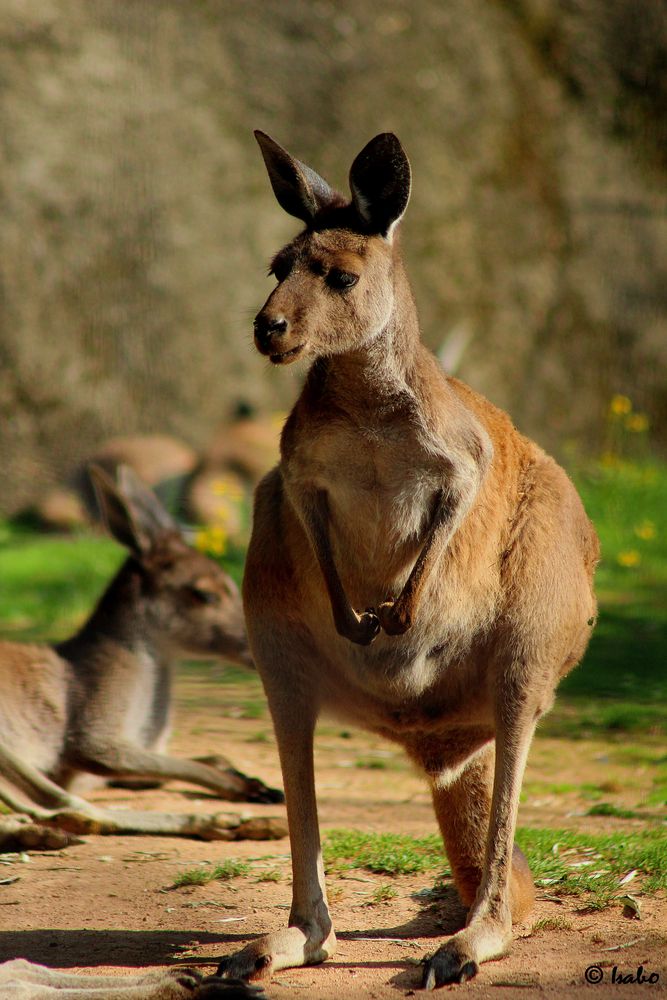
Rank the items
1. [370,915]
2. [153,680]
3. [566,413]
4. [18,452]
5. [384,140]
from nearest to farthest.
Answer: [384,140]
[370,915]
[153,680]
[18,452]
[566,413]

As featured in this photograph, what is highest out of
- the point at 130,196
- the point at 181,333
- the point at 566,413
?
the point at 130,196

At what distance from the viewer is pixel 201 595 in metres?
4.99

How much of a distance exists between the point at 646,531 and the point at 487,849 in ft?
17.6

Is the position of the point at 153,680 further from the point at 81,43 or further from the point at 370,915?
the point at 81,43

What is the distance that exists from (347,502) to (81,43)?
754 centimetres

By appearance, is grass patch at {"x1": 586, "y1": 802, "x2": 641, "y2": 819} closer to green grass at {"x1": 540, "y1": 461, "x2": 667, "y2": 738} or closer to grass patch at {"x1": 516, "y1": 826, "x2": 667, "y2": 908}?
grass patch at {"x1": 516, "y1": 826, "x2": 667, "y2": 908}

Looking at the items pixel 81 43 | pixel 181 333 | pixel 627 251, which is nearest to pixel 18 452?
pixel 181 333

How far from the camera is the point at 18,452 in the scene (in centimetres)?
904

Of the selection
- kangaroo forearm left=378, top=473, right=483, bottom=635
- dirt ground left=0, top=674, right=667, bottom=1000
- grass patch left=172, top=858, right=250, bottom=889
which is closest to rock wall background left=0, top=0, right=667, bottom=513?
dirt ground left=0, top=674, right=667, bottom=1000

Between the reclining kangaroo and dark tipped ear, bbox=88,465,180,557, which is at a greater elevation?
dark tipped ear, bbox=88,465,180,557

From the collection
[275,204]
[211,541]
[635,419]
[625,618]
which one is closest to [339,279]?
[625,618]

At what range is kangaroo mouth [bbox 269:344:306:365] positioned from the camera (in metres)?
2.53
